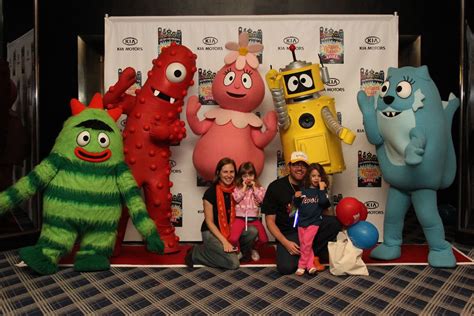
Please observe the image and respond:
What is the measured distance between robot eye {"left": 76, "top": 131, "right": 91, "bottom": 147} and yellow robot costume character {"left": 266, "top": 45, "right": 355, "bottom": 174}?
4.59 feet

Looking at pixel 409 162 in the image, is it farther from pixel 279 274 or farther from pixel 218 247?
pixel 218 247

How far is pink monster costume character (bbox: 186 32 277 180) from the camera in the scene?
3.20 metres

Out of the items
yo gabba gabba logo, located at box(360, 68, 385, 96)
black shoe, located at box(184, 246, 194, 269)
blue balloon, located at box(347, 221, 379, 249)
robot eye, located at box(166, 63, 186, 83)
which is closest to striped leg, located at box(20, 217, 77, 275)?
black shoe, located at box(184, 246, 194, 269)

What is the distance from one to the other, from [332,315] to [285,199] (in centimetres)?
92

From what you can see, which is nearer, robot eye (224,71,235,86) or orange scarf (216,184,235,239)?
orange scarf (216,184,235,239)

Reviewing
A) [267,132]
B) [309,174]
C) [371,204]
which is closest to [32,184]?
[267,132]

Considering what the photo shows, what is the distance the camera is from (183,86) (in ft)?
10.7

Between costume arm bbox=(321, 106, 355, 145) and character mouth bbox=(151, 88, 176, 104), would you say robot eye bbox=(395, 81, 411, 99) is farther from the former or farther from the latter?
character mouth bbox=(151, 88, 176, 104)

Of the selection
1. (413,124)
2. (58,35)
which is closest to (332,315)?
(413,124)

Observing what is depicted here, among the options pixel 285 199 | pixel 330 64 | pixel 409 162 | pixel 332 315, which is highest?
pixel 330 64

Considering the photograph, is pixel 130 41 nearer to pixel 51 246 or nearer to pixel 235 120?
pixel 235 120

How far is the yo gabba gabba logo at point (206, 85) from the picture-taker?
147 inches

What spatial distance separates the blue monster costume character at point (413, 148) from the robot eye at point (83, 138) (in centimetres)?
202

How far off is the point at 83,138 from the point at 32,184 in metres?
0.46
